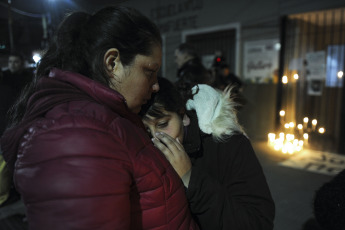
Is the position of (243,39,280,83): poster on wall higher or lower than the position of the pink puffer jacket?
higher

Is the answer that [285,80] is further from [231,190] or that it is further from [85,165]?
[85,165]

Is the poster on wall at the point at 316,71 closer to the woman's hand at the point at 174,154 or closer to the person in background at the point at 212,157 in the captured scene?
the person in background at the point at 212,157

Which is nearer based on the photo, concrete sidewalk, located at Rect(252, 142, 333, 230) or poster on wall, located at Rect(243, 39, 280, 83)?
concrete sidewalk, located at Rect(252, 142, 333, 230)

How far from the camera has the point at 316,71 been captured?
7.61 meters

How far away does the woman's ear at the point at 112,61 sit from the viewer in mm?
1024

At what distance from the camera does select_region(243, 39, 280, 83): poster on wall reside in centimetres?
778

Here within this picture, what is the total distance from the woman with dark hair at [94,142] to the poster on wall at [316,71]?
761 centimetres

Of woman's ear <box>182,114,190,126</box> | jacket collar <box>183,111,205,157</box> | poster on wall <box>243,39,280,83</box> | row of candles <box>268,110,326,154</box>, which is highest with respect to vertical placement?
poster on wall <box>243,39,280,83</box>

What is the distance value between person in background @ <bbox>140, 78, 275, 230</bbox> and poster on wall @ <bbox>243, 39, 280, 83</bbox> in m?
6.62

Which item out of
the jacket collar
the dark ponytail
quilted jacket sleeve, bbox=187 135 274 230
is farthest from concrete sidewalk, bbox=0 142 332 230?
the dark ponytail

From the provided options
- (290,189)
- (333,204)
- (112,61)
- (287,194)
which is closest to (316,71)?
(290,189)

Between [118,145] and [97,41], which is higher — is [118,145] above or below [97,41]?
below

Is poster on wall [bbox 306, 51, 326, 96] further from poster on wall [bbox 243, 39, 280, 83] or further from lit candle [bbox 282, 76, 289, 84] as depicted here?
poster on wall [bbox 243, 39, 280, 83]

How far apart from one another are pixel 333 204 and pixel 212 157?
86cm
